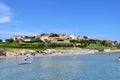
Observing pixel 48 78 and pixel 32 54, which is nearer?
pixel 48 78

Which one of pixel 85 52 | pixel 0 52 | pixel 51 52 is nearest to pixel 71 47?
pixel 85 52

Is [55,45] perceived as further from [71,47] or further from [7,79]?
[7,79]

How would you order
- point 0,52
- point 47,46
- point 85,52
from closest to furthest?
point 0,52 < point 47,46 < point 85,52

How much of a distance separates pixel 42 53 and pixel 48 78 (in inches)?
4046

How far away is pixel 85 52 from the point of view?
636ft

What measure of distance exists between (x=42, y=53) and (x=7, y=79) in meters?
103

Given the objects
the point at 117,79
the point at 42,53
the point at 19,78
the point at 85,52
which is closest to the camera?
the point at 117,79

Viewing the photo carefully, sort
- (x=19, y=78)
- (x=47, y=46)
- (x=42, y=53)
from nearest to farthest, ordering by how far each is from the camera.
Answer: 1. (x=19, y=78)
2. (x=42, y=53)
3. (x=47, y=46)

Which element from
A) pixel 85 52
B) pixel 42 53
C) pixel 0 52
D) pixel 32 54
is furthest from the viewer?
pixel 85 52

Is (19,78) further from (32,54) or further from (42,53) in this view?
(42,53)

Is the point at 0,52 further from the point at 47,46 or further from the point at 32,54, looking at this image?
the point at 47,46

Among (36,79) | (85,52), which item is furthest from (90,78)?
(85,52)

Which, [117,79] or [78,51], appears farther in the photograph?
[78,51]

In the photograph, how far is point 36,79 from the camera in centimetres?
4556
